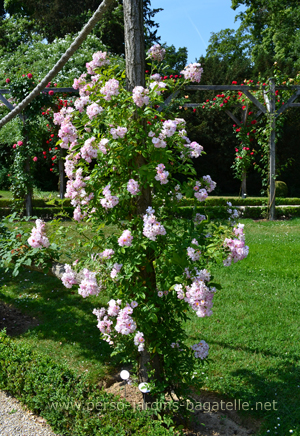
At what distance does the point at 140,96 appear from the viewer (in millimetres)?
2178

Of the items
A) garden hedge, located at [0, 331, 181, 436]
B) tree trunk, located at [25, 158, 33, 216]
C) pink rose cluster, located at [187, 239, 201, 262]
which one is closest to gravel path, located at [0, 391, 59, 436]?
garden hedge, located at [0, 331, 181, 436]

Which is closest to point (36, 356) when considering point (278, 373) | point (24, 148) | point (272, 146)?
point (278, 373)

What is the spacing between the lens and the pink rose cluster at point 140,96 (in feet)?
7.10

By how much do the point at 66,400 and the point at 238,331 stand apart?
2.04m

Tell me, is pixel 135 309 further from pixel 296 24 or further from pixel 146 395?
→ pixel 296 24

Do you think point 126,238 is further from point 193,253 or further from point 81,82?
point 81,82

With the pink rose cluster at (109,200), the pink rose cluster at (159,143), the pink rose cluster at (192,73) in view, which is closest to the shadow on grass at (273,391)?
the pink rose cluster at (109,200)

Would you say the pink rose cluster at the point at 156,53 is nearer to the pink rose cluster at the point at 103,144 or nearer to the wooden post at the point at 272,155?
the pink rose cluster at the point at 103,144

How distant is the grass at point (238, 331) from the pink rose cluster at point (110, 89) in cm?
232

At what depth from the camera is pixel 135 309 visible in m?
2.37

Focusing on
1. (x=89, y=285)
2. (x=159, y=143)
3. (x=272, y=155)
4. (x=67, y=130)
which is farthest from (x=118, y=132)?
(x=272, y=155)

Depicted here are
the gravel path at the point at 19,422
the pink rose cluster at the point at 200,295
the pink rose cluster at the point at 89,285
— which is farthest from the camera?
the gravel path at the point at 19,422

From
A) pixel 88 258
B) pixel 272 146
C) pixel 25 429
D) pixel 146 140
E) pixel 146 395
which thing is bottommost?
pixel 25 429

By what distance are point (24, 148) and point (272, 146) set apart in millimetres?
6158
